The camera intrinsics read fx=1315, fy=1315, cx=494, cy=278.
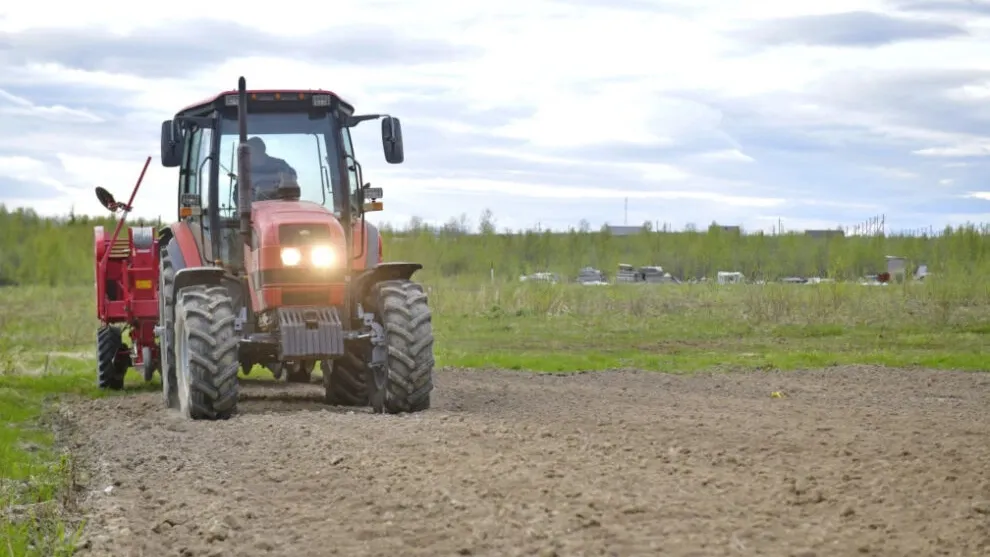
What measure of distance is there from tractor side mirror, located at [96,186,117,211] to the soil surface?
160 inches

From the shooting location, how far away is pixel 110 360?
16.5 meters

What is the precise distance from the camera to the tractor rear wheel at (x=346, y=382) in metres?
12.9

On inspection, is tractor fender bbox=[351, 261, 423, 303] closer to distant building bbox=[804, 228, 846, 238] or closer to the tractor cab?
the tractor cab

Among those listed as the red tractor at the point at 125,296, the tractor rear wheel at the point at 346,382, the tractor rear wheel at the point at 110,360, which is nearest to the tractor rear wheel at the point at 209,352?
the tractor rear wheel at the point at 346,382

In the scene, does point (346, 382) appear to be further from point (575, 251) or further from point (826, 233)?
point (826, 233)

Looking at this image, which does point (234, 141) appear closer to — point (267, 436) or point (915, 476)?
point (267, 436)

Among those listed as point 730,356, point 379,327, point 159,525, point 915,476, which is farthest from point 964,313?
point 159,525

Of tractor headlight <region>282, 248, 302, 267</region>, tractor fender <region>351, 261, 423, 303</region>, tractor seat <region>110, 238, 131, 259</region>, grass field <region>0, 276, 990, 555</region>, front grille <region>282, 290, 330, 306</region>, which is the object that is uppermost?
tractor seat <region>110, 238, 131, 259</region>

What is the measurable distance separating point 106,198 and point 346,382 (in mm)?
4696

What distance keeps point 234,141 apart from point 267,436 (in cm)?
351

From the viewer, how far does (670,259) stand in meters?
55.2

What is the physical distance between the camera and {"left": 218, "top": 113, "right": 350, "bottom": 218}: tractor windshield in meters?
12.2

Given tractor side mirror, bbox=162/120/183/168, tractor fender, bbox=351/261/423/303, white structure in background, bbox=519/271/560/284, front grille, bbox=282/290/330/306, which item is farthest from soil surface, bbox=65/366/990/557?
white structure in background, bbox=519/271/560/284

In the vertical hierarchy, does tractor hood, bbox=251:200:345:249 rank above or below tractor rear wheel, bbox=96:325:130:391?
above
